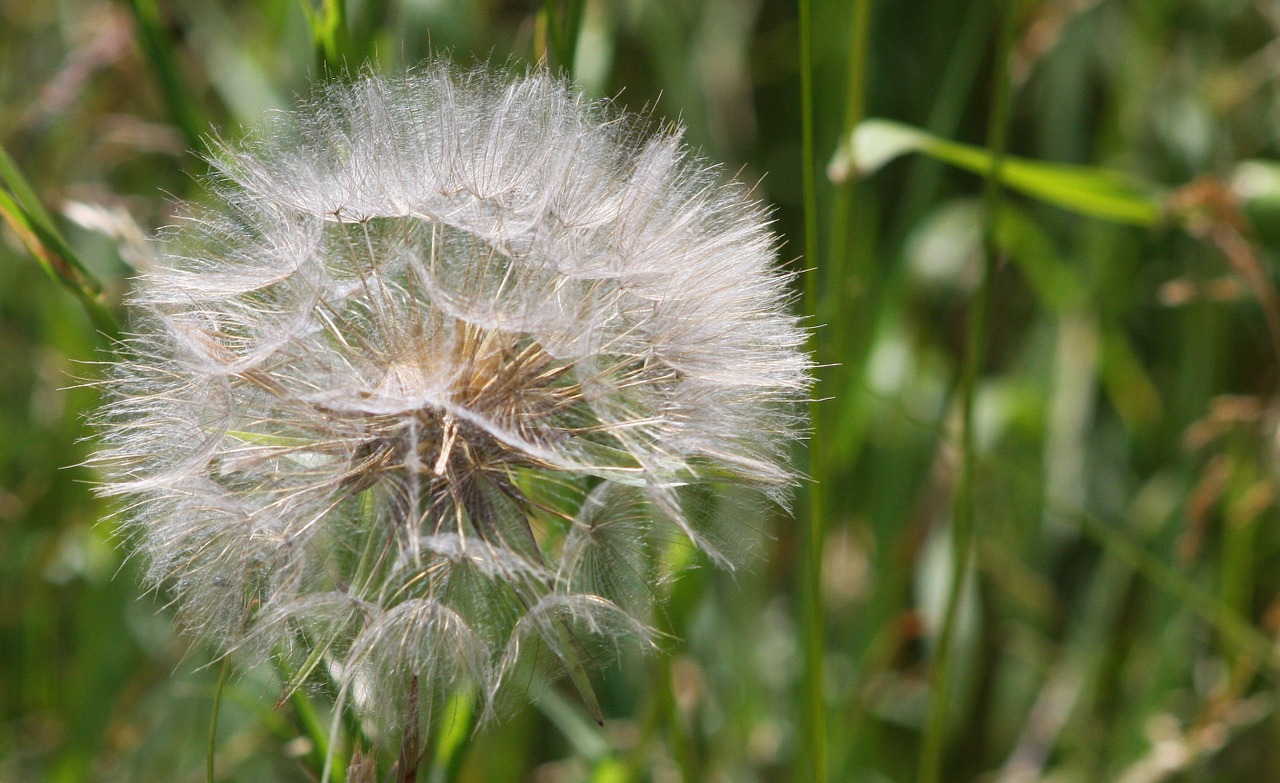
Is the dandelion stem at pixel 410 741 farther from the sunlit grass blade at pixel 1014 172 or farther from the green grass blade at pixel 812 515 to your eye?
the sunlit grass blade at pixel 1014 172

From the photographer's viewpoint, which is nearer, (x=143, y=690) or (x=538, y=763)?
(x=143, y=690)

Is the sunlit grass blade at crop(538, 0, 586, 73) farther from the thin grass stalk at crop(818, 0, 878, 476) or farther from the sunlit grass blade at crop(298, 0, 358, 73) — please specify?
the thin grass stalk at crop(818, 0, 878, 476)

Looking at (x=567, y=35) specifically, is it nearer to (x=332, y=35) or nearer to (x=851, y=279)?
(x=332, y=35)

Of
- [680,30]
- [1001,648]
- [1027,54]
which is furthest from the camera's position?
[1001,648]

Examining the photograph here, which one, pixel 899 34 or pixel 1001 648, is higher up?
pixel 899 34

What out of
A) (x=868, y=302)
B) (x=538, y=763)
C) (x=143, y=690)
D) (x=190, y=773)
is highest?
(x=868, y=302)

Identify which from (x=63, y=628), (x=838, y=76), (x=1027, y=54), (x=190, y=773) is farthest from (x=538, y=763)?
(x=1027, y=54)

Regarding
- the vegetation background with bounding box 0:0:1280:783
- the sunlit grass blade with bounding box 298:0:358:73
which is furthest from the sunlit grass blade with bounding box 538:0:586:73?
the vegetation background with bounding box 0:0:1280:783

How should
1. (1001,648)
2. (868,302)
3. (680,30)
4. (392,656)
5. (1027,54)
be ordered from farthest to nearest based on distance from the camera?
(1001,648), (680,30), (868,302), (1027,54), (392,656)

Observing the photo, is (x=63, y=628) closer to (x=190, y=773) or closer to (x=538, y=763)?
(x=190, y=773)

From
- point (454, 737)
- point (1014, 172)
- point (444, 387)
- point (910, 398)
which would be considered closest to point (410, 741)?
point (454, 737)
